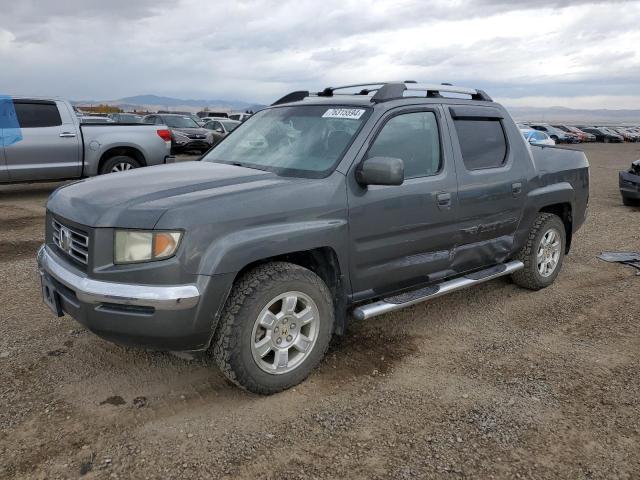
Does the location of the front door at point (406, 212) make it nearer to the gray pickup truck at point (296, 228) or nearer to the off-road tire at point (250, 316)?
the gray pickup truck at point (296, 228)

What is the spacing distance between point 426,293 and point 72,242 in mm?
2307

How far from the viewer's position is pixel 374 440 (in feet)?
9.39

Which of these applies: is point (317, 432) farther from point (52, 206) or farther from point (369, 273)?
point (52, 206)

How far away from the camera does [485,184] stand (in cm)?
427

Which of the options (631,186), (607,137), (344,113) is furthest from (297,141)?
(607,137)

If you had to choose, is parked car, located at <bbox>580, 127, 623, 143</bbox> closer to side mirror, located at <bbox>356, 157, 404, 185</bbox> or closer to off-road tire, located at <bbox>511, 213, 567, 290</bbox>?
off-road tire, located at <bbox>511, 213, 567, 290</bbox>

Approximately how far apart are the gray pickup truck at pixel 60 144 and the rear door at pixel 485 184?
675cm

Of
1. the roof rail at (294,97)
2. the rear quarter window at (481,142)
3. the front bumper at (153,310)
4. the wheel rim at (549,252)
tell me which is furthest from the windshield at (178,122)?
the front bumper at (153,310)

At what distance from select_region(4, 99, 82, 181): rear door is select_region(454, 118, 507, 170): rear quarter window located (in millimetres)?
7608

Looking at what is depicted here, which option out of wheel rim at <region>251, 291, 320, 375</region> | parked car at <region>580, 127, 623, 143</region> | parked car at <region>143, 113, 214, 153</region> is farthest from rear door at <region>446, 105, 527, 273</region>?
Result: parked car at <region>580, 127, 623, 143</region>

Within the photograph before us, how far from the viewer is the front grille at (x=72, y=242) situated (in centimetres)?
298

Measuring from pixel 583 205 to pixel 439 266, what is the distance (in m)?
2.40

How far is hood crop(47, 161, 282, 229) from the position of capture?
2855 mm

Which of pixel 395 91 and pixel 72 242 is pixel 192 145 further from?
pixel 72 242
